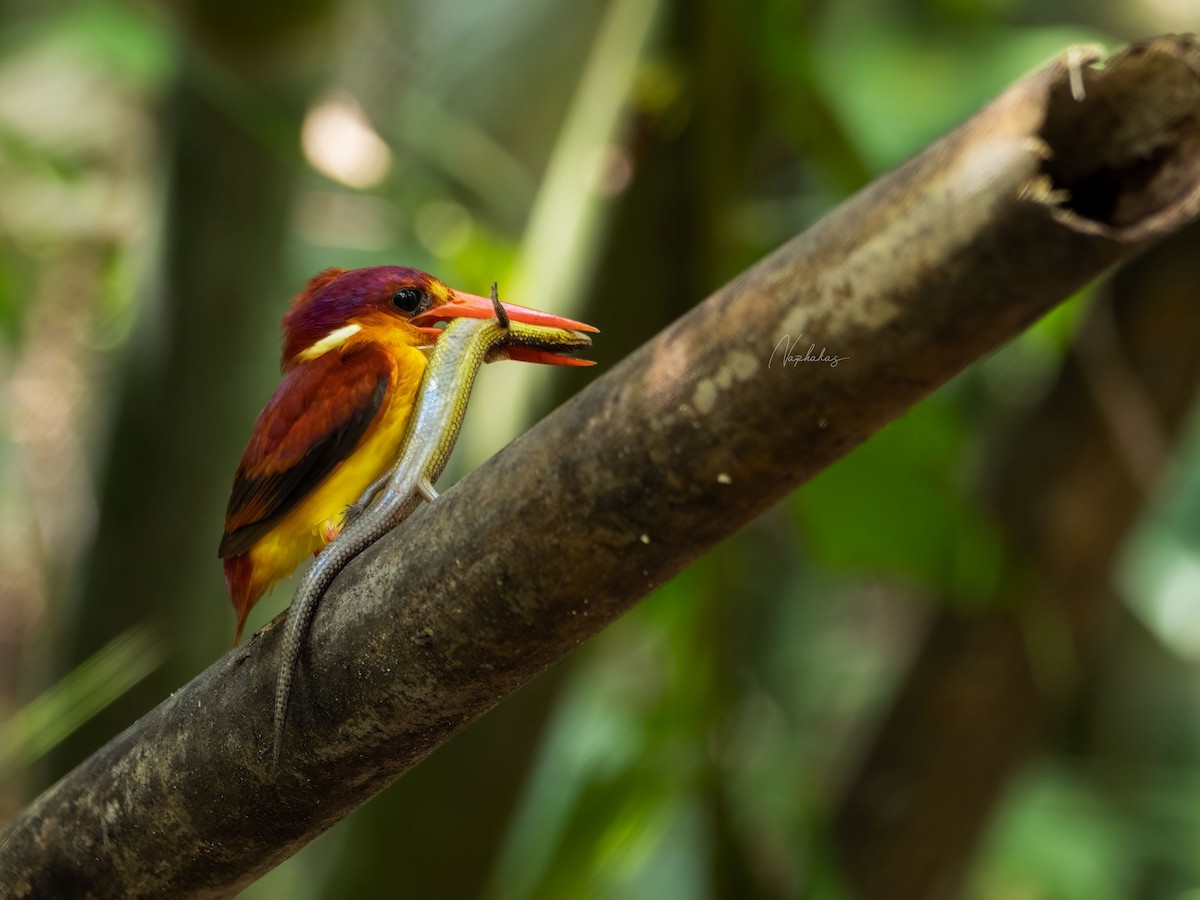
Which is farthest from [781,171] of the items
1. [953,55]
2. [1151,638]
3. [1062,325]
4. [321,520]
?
[321,520]

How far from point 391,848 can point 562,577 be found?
0.82 m

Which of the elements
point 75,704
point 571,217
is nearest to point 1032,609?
point 571,217

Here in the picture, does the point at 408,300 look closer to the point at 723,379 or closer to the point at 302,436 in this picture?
the point at 302,436

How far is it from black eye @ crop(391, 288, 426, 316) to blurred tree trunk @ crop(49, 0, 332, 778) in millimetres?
648

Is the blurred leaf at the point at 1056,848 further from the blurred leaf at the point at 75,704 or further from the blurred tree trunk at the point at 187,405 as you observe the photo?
the blurred leaf at the point at 75,704

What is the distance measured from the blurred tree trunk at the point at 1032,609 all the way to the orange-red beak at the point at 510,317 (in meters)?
1.19

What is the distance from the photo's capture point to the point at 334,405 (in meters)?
0.67

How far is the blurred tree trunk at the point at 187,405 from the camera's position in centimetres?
127

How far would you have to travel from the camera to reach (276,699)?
1.91 feet

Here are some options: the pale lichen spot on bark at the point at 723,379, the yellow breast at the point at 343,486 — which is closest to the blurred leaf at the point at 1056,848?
the yellow breast at the point at 343,486

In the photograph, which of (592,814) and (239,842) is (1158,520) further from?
(239,842)

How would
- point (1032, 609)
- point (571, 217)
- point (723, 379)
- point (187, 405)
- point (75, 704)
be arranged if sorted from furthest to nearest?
point (1032, 609) → point (187, 405) → point (571, 217) → point (75, 704) → point (723, 379)

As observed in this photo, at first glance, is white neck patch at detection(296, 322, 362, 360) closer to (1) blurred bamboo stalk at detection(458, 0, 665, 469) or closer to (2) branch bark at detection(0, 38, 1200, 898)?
(2) branch bark at detection(0, 38, 1200, 898)

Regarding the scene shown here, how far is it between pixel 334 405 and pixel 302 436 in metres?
0.03
